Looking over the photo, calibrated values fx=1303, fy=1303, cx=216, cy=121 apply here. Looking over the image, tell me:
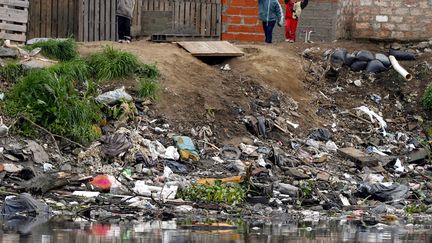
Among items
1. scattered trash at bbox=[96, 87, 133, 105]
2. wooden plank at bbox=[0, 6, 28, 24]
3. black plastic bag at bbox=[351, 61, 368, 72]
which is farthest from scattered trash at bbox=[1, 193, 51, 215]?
black plastic bag at bbox=[351, 61, 368, 72]

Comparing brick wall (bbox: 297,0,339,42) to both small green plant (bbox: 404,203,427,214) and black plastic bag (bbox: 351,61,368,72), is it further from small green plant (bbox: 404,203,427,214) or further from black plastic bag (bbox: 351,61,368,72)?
small green plant (bbox: 404,203,427,214)

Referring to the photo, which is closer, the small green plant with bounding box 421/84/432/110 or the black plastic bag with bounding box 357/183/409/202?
the black plastic bag with bounding box 357/183/409/202

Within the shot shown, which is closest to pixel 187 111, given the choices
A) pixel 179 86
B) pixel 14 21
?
pixel 179 86

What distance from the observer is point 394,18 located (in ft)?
76.6

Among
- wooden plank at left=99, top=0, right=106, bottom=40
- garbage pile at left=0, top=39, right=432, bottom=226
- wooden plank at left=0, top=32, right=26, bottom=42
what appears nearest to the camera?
garbage pile at left=0, top=39, right=432, bottom=226

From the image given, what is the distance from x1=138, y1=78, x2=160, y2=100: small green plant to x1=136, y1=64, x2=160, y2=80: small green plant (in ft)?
1.27

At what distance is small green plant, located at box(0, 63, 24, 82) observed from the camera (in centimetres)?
1930

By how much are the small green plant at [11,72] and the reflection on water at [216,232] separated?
212 inches

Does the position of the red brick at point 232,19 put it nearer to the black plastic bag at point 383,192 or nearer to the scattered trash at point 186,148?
the scattered trash at point 186,148

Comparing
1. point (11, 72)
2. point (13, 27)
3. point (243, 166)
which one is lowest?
point (243, 166)

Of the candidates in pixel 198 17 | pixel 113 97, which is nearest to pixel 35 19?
pixel 198 17

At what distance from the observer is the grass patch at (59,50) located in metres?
20.5

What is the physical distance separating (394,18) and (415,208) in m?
7.17

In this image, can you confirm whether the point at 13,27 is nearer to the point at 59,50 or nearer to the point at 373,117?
the point at 59,50
